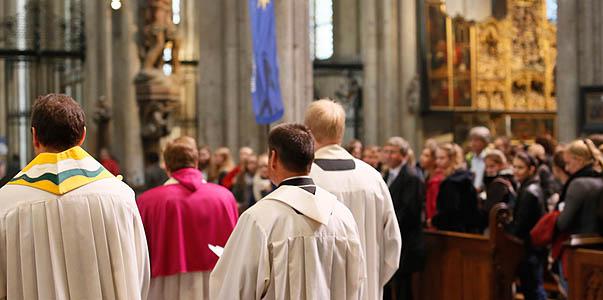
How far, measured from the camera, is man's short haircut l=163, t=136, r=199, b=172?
6762mm

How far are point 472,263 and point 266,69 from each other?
278 centimetres

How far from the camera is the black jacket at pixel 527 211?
361 inches

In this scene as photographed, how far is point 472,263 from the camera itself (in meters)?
9.47

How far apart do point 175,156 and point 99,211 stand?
2170 mm

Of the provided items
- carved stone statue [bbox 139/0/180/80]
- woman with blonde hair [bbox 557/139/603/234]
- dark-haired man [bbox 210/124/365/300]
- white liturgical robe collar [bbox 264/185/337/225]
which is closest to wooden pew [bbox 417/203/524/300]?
woman with blonde hair [bbox 557/139/603/234]

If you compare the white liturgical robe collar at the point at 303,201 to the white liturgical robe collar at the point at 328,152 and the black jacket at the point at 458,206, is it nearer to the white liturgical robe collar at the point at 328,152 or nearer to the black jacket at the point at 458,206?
the white liturgical robe collar at the point at 328,152

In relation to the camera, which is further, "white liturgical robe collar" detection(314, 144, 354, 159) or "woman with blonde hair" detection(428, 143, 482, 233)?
"woman with blonde hair" detection(428, 143, 482, 233)

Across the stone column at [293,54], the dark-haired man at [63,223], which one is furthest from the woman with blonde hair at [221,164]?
the dark-haired man at [63,223]

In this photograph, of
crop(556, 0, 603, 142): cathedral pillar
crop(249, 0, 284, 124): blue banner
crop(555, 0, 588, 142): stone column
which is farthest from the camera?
crop(555, 0, 588, 142): stone column

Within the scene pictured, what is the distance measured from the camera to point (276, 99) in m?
10.2

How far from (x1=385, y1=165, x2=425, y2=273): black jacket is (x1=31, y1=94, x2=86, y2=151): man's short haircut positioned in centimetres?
517

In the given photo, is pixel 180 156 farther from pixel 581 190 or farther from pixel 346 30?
pixel 346 30

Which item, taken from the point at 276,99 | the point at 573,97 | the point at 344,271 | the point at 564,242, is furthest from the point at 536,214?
the point at 573,97

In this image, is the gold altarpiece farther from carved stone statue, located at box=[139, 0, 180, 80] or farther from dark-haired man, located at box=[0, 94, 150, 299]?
dark-haired man, located at box=[0, 94, 150, 299]
